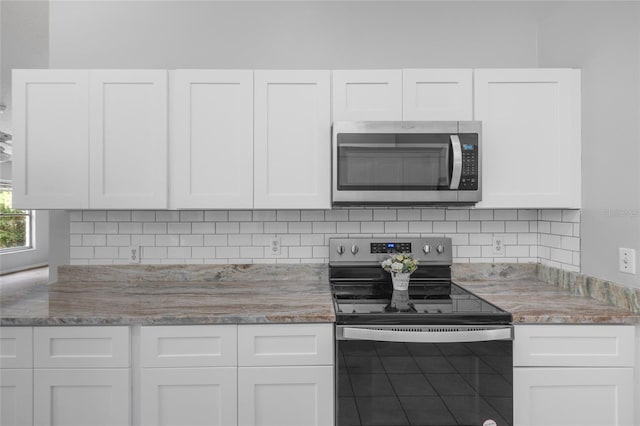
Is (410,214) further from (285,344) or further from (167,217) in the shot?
(167,217)

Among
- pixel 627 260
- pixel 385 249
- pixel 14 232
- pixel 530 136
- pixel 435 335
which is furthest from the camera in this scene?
pixel 14 232

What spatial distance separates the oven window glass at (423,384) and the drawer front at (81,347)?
0.95 m

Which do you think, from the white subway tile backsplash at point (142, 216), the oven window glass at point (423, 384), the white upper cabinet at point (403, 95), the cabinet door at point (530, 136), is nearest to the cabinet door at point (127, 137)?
the white subway tile backsplash at point (142, 216)

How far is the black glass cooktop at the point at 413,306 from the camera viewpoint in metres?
1.77

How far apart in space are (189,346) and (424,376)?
3.30 feet

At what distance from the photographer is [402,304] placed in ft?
6.50

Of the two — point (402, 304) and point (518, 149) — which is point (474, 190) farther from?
point (402, 304)

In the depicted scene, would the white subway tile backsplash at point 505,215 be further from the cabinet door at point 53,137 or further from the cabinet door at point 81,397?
the cabinet door at point 53,137

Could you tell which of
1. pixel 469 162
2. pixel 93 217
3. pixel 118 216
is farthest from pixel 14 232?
pixel 469 162

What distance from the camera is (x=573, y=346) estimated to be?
1785 millimetres

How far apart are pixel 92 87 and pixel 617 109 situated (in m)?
2.57

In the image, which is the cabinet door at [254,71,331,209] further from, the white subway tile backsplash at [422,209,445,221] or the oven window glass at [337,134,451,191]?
the white subway tile backsplash at [422,209,445,221]

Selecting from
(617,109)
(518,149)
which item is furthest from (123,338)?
(617,109)

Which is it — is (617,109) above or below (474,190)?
above
